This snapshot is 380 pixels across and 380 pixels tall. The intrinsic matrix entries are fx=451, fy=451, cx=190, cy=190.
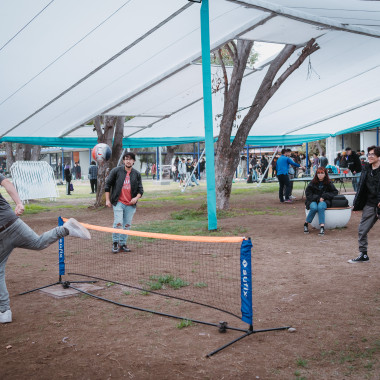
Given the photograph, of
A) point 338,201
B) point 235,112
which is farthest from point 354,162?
point 338,201

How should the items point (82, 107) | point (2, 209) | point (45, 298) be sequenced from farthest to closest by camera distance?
point (82, 107), point (45, 298), point (2, 209)

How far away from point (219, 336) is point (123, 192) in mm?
4635

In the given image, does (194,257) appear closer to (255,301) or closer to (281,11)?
(255,301)

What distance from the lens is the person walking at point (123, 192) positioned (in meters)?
8.66

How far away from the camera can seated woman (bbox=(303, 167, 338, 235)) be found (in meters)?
10.2

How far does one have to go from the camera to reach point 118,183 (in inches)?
342

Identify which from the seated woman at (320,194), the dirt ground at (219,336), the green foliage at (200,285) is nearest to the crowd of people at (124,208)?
the seated woman at (320,194)

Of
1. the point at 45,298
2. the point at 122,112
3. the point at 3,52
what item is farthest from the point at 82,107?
the point at 45,298

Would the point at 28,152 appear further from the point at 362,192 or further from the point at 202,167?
the point at 202,167

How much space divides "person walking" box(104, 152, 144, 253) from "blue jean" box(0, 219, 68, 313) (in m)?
3.43

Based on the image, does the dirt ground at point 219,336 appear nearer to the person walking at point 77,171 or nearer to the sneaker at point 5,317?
the sneaker at point 5,317

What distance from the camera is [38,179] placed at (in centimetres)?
2283

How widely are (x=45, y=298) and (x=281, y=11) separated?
7.40 metres

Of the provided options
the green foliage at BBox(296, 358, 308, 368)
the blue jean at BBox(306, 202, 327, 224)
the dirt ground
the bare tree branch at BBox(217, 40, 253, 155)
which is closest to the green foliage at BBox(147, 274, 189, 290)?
the dirt ground
